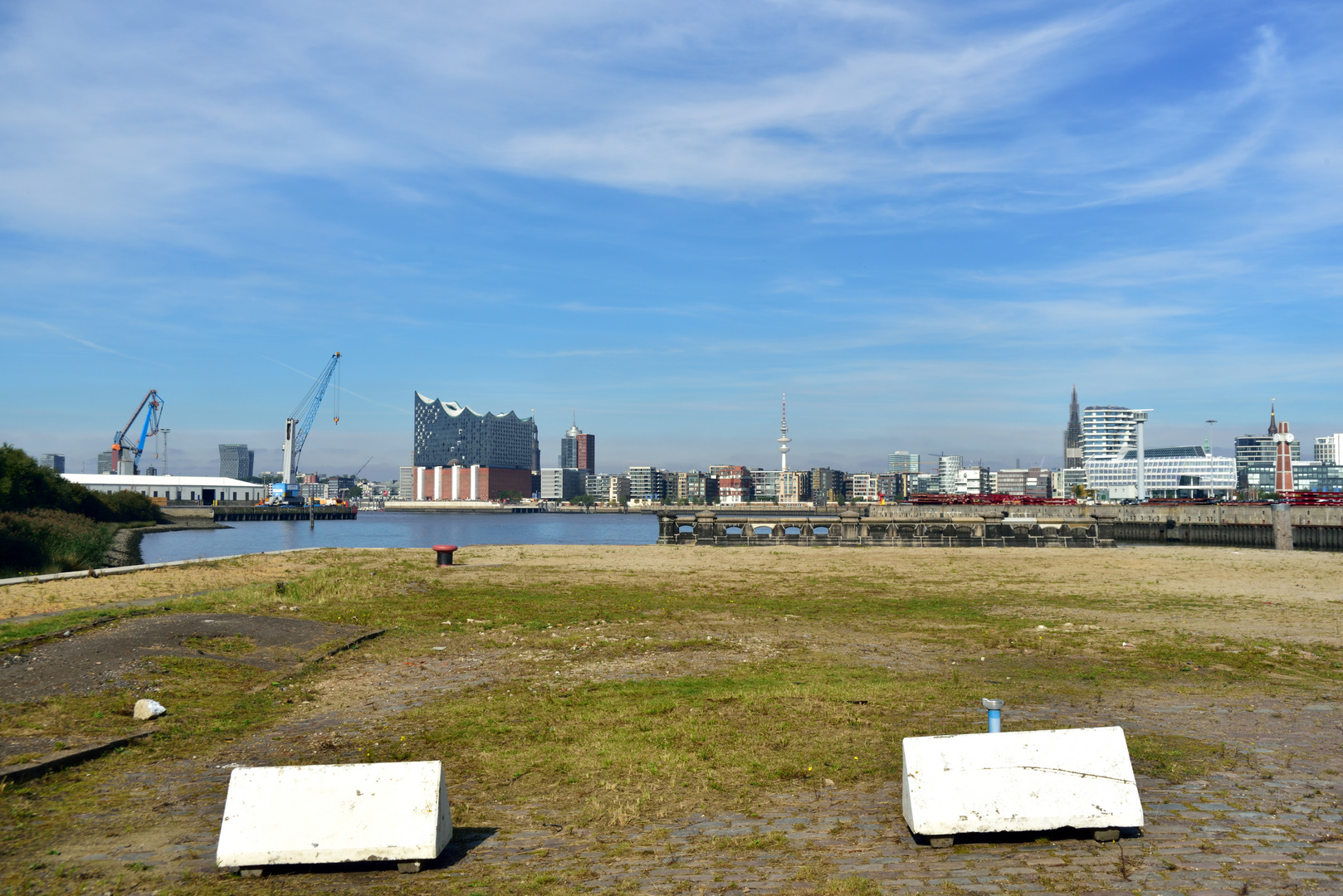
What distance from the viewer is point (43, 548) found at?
4722 cm

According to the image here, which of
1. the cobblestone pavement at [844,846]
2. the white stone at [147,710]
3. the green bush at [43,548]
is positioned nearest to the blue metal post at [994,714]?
the cobblestone pavement at [844,846]

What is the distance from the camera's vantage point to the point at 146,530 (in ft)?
376

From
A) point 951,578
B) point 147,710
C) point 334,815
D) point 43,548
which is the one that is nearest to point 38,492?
point 43,548

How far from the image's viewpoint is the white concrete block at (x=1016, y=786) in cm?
741

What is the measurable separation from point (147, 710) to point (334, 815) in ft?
21.4

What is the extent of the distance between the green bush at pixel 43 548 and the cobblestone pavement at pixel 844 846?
4029cm

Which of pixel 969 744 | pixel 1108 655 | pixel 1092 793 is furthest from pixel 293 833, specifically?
pixel 1108 655

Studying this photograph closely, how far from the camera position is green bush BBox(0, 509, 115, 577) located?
139ft

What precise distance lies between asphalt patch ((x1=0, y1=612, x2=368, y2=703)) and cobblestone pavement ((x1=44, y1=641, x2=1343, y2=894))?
4677mm

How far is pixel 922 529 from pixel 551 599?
41.5 meters

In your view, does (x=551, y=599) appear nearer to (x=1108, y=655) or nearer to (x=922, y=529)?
(x=1108, y=655)

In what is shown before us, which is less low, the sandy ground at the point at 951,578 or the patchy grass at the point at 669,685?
the patchy grass at the point at 669,685

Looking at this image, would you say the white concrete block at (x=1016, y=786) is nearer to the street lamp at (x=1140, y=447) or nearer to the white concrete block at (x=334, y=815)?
the white concrete block at (x=334, y=815)

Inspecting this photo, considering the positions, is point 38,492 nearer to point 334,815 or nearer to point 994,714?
point 334,815
